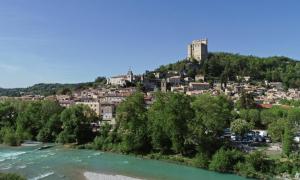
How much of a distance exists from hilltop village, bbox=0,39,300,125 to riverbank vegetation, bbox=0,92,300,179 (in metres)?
18.2

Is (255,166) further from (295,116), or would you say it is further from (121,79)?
(121,79)

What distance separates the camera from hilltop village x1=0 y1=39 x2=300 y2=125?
71.9 metres

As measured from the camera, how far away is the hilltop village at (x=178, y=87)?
71.9 m

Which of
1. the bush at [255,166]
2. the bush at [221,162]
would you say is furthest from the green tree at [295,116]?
the bush at [221,162]

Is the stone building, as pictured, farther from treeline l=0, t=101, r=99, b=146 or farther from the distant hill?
treeline l=0, t=101, r=99, b=146

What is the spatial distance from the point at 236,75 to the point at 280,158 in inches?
2776

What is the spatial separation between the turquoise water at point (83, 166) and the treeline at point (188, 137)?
5.06 feet

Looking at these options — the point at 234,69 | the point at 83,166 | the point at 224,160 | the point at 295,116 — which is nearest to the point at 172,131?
Result: the point at 224,160

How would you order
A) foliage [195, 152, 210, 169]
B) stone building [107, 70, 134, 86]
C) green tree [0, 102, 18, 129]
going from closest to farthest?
foliage [195, 152, 210, 169] → green tree [0, 102, 18, 129] → stone building [107, 70, 134, 86]

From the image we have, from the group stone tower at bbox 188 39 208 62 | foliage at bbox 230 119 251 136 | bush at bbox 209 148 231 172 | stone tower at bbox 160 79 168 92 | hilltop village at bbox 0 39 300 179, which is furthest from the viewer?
stone tower at bbox 188 39 208 62

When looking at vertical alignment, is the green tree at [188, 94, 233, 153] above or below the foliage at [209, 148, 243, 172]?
above

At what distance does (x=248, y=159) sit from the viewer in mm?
29172

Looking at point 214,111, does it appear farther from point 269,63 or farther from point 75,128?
point 269,63

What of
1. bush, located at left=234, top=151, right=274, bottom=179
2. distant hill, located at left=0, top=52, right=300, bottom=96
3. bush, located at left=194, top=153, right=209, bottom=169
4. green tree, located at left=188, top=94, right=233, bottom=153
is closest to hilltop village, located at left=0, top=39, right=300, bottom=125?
distant hill, located at left=0, top=52, right=300, bottom=96
